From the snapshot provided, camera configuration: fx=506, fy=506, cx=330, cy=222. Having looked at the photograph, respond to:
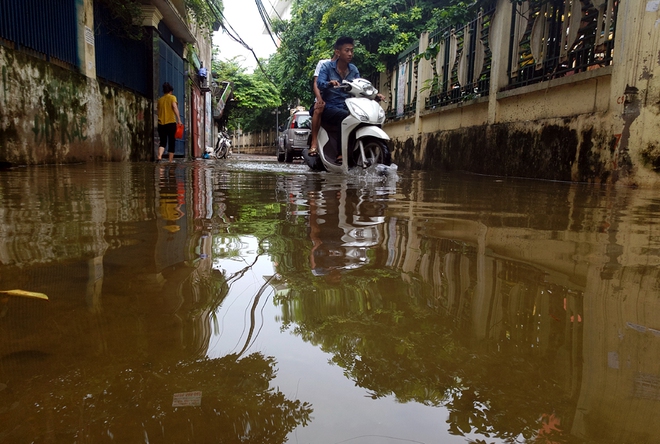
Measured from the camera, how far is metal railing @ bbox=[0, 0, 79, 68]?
221 inches

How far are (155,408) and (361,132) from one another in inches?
189

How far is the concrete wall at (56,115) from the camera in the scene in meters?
5.40

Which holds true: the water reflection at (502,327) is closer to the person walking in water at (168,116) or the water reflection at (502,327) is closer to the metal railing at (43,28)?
the metal railing at (43,28)

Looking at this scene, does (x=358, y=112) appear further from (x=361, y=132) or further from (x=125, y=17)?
(x=125, y=17)

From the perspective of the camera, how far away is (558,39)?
552cm

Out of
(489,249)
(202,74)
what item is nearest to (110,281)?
(489,249)

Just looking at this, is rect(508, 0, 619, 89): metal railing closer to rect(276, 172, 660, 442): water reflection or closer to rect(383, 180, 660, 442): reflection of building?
rect(383, 180, 660, 442): reflection of building

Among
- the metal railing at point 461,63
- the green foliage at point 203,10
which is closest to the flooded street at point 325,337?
the metal railing at point 461,63

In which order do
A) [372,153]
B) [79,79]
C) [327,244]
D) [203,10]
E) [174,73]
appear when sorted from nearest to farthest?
[327,244]
[372,153]
[79,79]
[203,10]
[174,73]

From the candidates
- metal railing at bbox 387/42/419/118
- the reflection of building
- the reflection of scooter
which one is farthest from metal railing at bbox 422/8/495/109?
the reflection of building

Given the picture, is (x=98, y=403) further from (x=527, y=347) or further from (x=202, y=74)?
(x=202, y=74)

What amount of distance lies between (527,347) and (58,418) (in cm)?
64

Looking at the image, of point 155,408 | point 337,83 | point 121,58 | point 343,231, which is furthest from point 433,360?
point 121,58

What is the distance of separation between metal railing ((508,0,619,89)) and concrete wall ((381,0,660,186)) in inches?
5.6
